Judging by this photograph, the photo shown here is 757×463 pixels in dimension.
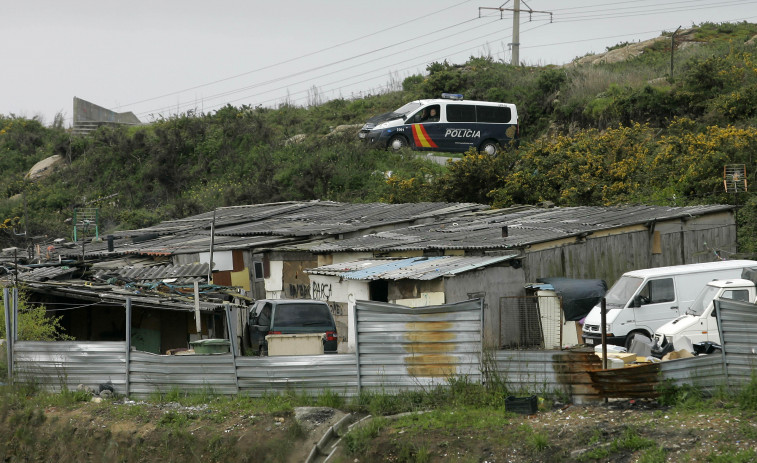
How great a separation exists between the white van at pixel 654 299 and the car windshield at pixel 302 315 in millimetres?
5201

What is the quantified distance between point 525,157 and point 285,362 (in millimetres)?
21088

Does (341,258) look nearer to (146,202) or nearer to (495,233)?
(495,233)

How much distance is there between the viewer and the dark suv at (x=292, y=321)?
17328mm

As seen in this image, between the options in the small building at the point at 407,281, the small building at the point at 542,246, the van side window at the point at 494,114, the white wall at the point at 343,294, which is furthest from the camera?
the van side window at the point at 494,114

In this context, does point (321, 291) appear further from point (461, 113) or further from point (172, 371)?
point (461, 113)

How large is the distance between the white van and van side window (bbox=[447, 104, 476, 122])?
19988 millimetres

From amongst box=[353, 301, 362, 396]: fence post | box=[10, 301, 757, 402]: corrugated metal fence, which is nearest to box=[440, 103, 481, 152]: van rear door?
box=[10, 301, 757, 402]: corrugated metal fence

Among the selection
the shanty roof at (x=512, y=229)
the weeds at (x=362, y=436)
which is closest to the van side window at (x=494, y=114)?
the shanty roof at (x=512, y=229)

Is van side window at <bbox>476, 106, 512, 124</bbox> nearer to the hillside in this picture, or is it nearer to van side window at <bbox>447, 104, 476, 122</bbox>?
van side window at <bbox>447, 104, 476, 122</bbox>

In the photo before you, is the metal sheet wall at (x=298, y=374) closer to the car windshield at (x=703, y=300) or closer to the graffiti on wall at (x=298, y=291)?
the car windshield at (x=703, y=300)

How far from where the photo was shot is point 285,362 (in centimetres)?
1310

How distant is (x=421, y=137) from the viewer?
36.3 m

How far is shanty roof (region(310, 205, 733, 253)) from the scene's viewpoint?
19609 mm

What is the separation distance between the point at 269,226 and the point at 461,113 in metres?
12.5
